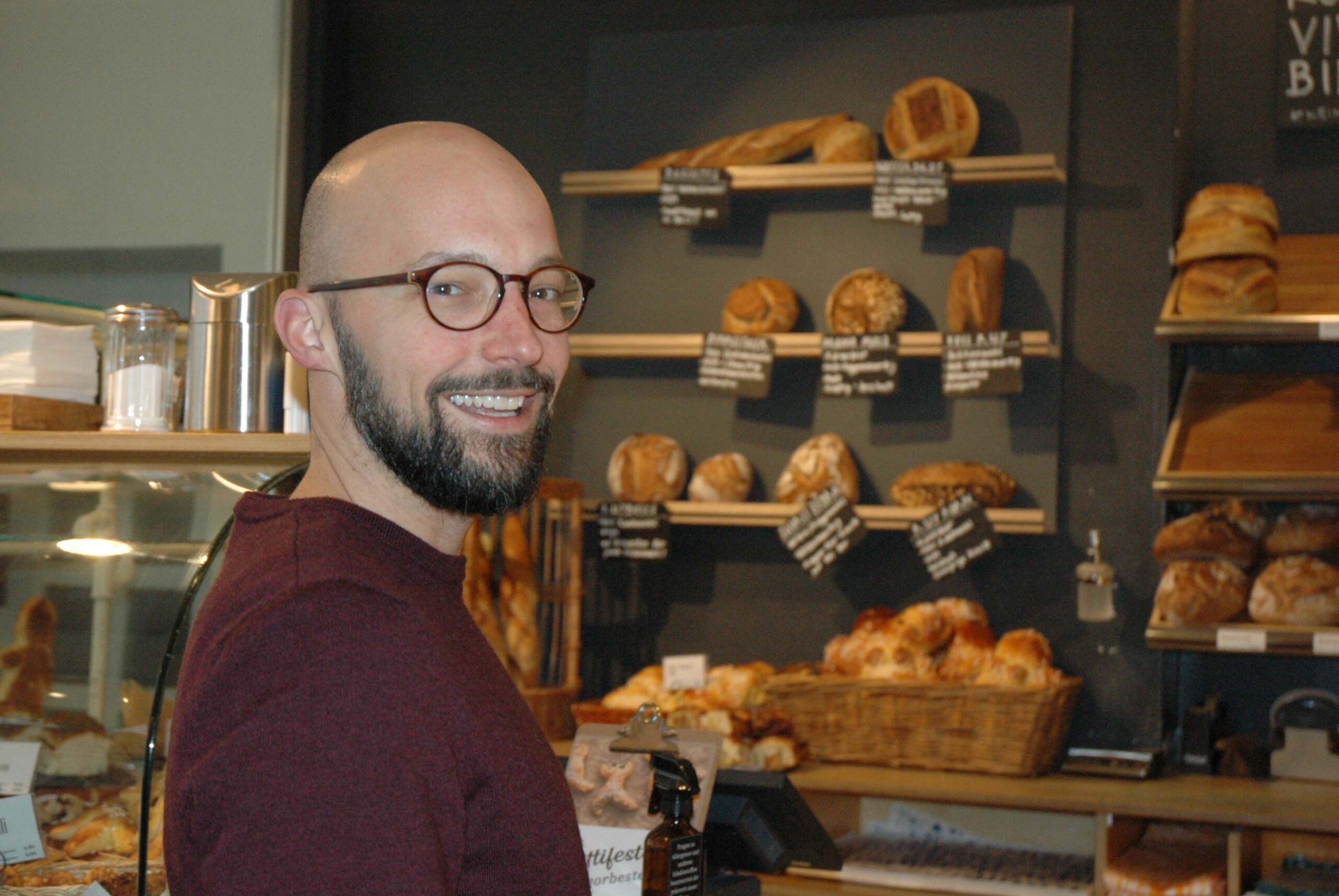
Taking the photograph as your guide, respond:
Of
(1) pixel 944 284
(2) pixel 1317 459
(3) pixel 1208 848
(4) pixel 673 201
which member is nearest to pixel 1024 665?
(3) pixel 1208 848

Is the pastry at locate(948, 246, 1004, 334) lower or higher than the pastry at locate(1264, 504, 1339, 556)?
higher

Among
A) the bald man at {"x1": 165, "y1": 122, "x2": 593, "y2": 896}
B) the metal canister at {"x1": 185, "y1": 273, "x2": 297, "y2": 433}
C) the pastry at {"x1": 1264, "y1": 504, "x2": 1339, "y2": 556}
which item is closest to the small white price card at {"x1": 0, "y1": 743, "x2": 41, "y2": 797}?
the metal canister at {"x1": 185, "y1": 273, "x2": 297, "y2": 433}

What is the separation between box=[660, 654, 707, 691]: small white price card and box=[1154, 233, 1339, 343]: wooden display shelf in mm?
1275


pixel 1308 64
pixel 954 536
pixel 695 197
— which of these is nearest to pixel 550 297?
pixel 954 536

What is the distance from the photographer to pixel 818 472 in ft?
11.2

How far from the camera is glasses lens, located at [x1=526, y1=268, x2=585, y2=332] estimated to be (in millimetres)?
1100

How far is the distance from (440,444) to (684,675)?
2.23m

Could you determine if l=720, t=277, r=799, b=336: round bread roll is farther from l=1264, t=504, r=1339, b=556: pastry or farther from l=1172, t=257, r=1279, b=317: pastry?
l=1264, t=504, r=1339, b=556: pastry

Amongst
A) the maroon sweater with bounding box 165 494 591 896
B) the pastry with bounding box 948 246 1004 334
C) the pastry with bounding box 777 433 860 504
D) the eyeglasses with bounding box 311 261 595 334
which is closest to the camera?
the maroon sweater with bounding box 165 494 591 896

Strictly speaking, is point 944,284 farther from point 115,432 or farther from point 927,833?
point 115,432

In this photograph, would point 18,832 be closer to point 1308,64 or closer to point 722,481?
point 722,481

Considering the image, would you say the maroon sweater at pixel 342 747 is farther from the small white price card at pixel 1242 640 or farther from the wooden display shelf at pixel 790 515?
the wooden display shelf at pixel 790 515

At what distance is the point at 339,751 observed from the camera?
0.81 m

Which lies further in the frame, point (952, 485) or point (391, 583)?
point (952, 485)
